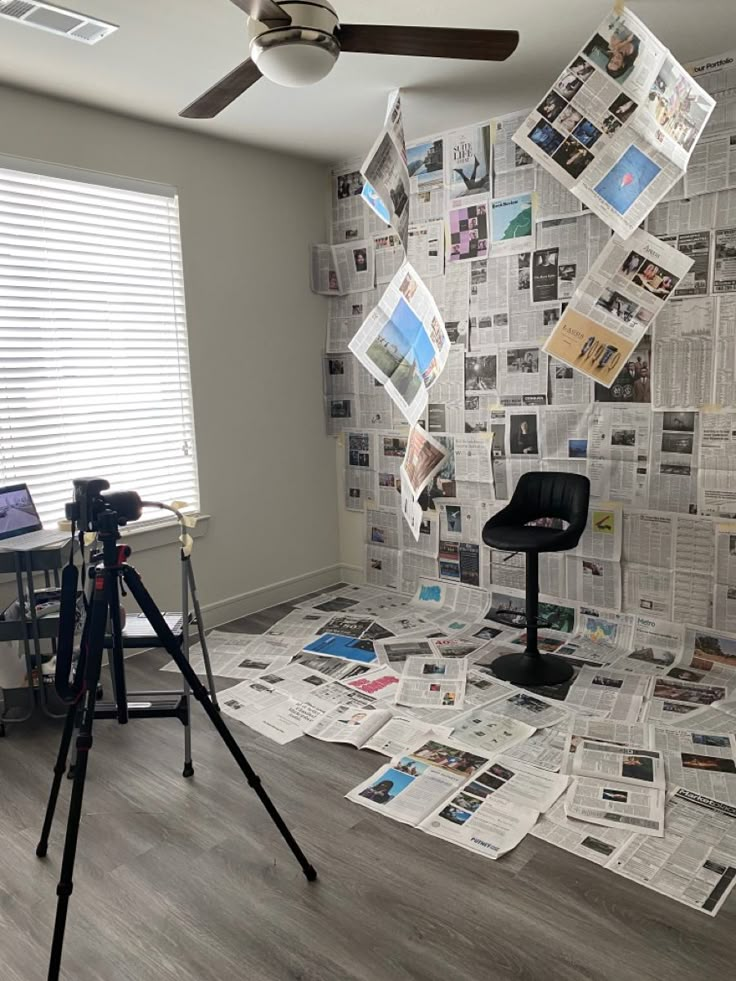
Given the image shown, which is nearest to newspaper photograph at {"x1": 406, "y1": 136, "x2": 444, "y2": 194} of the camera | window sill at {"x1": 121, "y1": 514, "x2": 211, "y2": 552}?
window sill at {"x1": 121, "y1": 514, "x2": 211, "y2": 552}

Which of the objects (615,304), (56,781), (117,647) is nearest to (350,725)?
(56,781)

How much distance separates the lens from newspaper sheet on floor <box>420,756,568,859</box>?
1.98 metres

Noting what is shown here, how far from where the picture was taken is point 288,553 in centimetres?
408

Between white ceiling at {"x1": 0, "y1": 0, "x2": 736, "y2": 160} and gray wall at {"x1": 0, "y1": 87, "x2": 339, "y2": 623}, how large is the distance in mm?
193

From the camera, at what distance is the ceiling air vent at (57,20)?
212 cm

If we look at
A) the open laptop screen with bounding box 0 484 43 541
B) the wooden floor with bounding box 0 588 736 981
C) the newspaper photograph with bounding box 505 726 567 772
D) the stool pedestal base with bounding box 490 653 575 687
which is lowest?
the wooden floor with bounding box 0 588 736 981

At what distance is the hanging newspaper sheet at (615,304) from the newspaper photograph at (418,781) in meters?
1.63

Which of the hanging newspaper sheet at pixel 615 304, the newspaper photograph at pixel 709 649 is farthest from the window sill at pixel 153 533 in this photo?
the newspaper photograph at pixel 709 649

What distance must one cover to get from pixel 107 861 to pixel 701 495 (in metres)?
2.44

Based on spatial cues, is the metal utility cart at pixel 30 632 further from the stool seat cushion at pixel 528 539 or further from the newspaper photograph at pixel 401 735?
the stool seat cushion at pixel 528 539

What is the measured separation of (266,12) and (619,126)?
4.17 feet

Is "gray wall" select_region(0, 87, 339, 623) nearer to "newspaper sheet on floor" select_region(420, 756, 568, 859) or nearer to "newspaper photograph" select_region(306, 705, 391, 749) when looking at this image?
"newspaper photograph" select_region(306, 705, 391, 749)

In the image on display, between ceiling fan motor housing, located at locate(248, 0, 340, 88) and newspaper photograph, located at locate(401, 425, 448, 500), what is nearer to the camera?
ceiling fan motor housing, located at locate(248, 0, 340, 88)

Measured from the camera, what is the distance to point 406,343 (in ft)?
10.8
